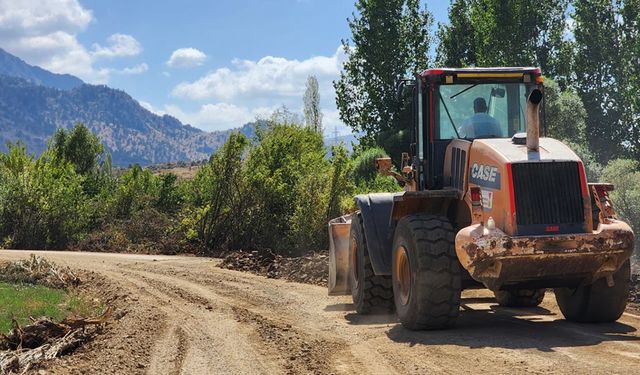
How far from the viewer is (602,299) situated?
8680 mm

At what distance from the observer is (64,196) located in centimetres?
2866

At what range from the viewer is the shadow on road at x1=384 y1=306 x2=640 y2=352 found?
7.58 meters

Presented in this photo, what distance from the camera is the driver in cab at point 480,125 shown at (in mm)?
9391

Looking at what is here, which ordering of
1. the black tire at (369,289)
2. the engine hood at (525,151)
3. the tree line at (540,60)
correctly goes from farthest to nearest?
the tree line at (540,60), the black tire at (369,289), the engine hood at (525,151)

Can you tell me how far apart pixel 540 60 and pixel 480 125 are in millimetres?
37491

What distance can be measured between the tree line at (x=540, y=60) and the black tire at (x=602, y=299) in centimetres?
2987

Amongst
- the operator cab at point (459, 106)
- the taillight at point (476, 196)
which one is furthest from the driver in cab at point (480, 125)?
the taillight at point (476, 196)

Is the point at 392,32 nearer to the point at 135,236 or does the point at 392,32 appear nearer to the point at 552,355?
the point at 135,236

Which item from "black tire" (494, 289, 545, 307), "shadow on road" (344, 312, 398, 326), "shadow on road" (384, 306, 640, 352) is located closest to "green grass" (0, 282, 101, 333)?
"shadow on road" (344, 312, 398, 326)

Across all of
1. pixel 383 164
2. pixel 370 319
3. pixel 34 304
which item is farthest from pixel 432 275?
pixel 34 304

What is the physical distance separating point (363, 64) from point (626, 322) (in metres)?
35.4

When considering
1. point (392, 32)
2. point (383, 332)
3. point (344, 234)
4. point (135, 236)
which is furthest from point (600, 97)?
point (383, 332)

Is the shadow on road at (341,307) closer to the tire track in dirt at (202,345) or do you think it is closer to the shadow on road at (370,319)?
the shadow on road at (370,319)

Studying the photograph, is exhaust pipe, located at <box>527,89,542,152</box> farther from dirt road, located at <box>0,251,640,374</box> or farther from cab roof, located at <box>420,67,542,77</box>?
dirt road, located at <box>0,251,640,374</box>
